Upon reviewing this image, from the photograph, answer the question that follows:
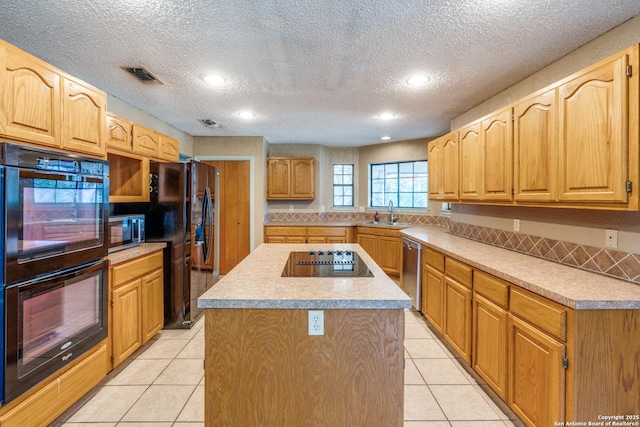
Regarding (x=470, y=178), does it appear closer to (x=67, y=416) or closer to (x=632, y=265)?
(x=632, y=265)

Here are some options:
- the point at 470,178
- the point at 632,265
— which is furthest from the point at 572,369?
the point at 470,178

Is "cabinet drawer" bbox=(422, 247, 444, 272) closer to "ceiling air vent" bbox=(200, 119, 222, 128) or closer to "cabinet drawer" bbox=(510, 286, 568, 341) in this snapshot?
"cabinet drawer" bbox=(510, 286, 568, 341)

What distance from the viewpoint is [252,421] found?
1401 millimetres

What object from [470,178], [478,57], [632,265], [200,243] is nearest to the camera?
[632,265]

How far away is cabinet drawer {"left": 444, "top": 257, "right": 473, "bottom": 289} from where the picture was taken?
7.57 ft

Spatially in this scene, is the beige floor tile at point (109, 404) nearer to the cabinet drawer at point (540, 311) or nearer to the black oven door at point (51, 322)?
the black oven door at point (51, 322)

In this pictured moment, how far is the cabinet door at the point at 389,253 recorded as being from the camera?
4.96m

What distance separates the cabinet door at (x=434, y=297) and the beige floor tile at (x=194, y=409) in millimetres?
2110

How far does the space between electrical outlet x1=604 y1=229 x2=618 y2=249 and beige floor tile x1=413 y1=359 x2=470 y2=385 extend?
1.33 m

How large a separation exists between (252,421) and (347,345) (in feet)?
1.84

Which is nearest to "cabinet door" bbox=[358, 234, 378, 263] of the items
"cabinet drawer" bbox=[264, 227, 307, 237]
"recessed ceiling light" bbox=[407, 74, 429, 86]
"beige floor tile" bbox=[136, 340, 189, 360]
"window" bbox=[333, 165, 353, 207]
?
"window" bbox=[333, 165, 353, 207]

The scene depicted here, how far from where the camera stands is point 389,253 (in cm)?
504

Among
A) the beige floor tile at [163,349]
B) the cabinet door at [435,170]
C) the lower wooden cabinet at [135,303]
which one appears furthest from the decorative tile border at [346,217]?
the beige floor tile at [163,349]

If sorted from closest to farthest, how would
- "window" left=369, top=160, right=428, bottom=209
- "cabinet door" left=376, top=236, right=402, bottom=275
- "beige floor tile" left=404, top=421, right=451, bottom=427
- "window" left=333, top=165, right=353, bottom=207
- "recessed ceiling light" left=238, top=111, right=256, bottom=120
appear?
"beige floor tile" left=404, top=421, right=451, bottom=427, "recessed ceiling light" left=238, top=111, right=256, bottom=120, "cabinet door" left=376, top=236, right=402, bottom=275, "window" left=369, top=160, right=428, bottom=209, "window" left=333, top=165, right=353, bottom=207
